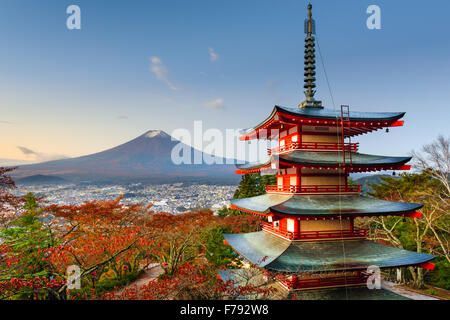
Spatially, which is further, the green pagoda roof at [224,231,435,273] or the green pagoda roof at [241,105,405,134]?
the green pagoda roof at [241,105,405,134]

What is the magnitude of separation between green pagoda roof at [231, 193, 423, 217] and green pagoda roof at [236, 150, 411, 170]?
177 cm

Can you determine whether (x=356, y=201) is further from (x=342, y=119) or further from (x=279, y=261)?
(x=279, y=261)

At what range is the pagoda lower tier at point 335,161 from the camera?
1062 cm

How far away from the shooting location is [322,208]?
1070 cm

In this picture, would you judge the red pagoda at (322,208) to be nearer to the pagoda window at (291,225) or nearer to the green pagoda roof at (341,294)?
the pagoda window at (291,225)

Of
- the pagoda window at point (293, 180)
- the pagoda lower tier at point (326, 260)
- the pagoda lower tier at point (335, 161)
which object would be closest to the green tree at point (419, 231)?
the pagoda lower tier at point (335, 161)

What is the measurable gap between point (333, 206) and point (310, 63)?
27.0 feet

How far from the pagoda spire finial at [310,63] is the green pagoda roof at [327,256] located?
7.62 metres

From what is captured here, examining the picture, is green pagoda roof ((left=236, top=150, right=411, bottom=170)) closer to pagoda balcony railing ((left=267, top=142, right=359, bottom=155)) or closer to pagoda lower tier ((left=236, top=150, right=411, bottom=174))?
pagoda lower tier ((left=236, top=150, right=411, bottom=174))

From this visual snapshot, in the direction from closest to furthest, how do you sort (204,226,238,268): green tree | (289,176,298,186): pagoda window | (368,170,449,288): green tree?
1. (289,176,298,186): pagoda window
2. (368,170,449,288): green tree
3. (204,226,238,268): green tree

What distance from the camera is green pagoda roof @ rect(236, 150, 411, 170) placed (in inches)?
423

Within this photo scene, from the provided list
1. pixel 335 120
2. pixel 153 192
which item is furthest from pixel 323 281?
pixel 153 192

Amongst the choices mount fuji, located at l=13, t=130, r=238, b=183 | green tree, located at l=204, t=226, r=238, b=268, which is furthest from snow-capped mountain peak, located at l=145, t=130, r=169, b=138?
green tree, located at l=204, t=226, r=238, b=268
